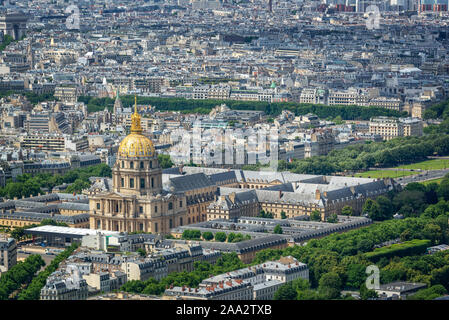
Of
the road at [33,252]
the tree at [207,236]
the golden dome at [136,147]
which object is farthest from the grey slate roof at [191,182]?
the road at [33,252]

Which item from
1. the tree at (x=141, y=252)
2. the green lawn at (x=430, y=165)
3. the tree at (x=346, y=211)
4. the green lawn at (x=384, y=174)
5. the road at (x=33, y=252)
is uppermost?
the tree at (x=141, y=252)

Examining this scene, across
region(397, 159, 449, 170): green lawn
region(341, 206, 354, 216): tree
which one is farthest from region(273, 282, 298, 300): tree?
region(397, 159, 449, 170): green lawn

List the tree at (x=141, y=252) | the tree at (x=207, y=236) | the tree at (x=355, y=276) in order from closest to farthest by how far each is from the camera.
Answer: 1. the tree at (x=355, y=276)
2. the tree at (x=141, y=252)
3. the tree at (x=207, y=236)

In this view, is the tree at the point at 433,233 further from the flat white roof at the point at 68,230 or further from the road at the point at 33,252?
the road at the point at 33,252

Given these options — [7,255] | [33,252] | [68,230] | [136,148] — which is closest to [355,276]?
[7,255]

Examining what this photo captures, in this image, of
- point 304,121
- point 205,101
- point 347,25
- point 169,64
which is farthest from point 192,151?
point 347,25

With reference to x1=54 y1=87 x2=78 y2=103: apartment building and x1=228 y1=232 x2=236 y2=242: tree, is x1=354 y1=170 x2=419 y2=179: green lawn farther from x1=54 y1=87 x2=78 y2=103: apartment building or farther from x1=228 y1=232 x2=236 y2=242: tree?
x1=54 y1=87 x2=78 y2=103: apartment building

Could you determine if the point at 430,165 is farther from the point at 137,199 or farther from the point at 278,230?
the point at 278,230

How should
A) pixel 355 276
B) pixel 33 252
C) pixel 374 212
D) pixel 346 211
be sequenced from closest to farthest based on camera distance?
pixel 355 276 < pixel 33 252 < pixel 374 212 < pixel 346 211

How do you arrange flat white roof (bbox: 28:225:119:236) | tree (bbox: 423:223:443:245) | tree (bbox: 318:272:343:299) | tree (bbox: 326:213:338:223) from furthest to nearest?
tree (bbox: 326:213:338:223)
flat white roof (bbox: 28:225:119:236)
tree (bbox: 423:223:443:245)
tree (bbox: 318:272:343:299)

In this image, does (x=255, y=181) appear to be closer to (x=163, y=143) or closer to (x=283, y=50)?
(x=163, y=143)
